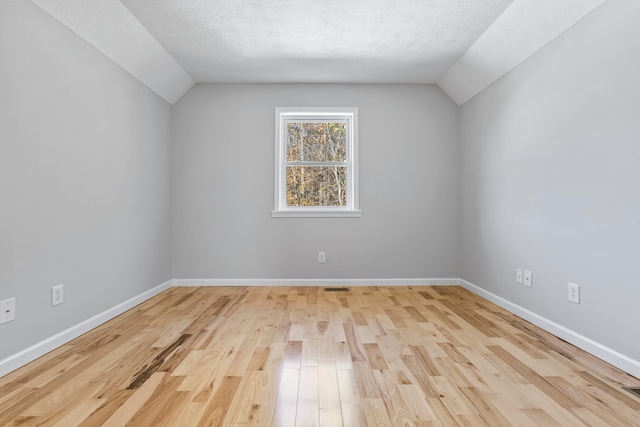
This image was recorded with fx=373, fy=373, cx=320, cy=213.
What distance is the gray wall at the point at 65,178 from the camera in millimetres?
2025

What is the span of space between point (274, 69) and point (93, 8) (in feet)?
5.66

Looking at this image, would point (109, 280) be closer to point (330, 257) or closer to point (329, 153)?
point (330, 257)

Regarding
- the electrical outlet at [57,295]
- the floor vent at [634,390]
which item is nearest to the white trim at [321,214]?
the electrical outlet at [57,295]

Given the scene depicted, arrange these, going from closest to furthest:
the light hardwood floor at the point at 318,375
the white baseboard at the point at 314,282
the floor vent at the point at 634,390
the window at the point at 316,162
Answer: the light hardwood floor at the point at 318,375
the floor vent at the point at 634,390
the white baseboard at the point at 314,282
the window at the point at 316,162

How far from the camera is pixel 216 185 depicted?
13.9 feet

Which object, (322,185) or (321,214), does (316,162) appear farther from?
(321,214)

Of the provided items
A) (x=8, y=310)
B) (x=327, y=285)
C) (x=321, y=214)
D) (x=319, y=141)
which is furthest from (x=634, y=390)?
(x=319, y=141)

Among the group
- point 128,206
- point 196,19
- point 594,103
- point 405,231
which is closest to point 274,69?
point 196,19

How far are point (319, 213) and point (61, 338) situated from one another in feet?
8.58

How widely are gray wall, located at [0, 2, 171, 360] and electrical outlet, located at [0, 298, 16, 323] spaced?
3cm

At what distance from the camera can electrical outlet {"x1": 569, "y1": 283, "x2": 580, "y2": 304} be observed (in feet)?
7.77

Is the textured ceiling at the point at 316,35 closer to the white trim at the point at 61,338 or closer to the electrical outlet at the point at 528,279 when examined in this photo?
the electrical outlet at the point at 528,279

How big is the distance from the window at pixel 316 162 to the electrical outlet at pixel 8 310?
8.73 ft

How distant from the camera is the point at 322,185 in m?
4.39
